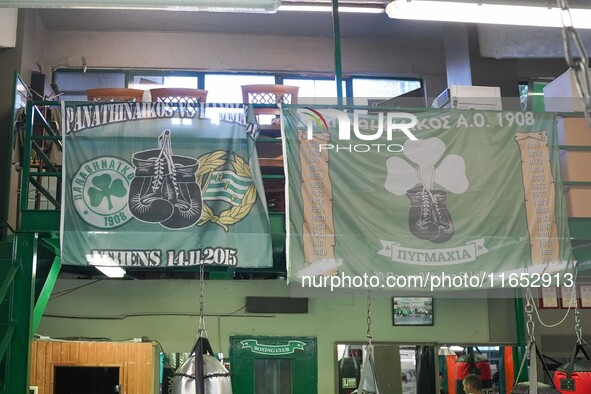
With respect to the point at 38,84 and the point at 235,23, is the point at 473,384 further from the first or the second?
the point at 38,84

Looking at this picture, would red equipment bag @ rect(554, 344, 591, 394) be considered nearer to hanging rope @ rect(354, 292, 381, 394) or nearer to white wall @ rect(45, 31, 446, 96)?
hanging rope @ rect(354, 292, 381, 394)

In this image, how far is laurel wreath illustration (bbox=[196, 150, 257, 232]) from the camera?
740 cm

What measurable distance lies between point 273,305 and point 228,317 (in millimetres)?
596

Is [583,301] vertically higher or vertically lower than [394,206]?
lower

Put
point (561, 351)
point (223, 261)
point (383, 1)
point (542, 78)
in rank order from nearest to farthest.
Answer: point (223, 261) < point (383, 1) < point (561, 351) < point (542, 78)

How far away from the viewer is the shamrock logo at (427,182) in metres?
7.61

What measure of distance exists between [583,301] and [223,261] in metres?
5.60

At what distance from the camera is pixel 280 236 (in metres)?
7.65

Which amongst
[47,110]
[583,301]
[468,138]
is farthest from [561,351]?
[47,110]

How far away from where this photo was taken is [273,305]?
1023 centimetres

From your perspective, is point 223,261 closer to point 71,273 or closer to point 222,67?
point 71,273

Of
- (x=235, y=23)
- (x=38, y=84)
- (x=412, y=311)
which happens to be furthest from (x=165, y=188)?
(x=235, y=23)

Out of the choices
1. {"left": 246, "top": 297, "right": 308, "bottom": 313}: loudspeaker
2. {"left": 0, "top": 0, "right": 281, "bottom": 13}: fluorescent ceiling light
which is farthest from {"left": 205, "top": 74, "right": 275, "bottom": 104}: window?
{"left": 0, "top": 0, "right": 281, "bottom": 13}: fluorescent ceiling light

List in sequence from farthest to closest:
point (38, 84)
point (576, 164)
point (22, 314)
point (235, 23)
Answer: point (235, 23), point (38, 84), point (576, 164), point (22, 314)
